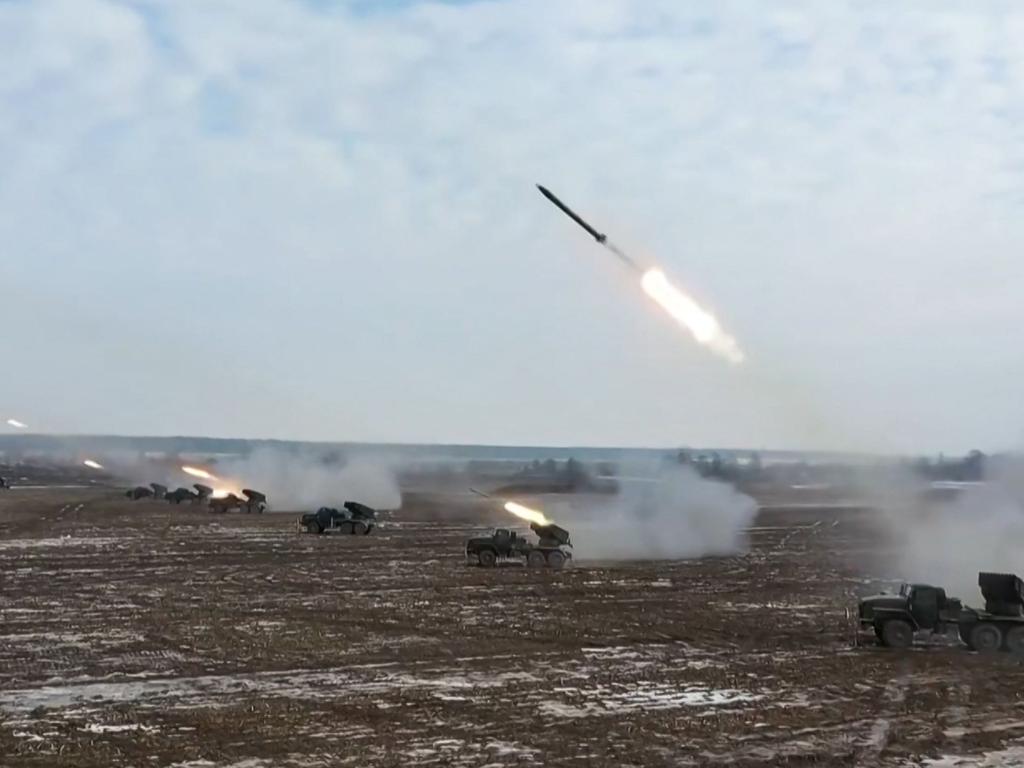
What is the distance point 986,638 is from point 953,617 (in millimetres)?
739

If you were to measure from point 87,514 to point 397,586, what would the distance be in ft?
125

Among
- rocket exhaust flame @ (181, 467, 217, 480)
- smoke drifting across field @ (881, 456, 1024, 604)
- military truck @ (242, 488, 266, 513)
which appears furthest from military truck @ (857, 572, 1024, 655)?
rocket exhaust flame @ (181, 467, 217, 480)

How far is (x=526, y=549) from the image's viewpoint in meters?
37.2

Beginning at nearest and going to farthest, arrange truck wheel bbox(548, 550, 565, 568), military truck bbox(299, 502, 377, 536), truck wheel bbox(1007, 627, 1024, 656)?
truck wheel bbox(1007, 627, 1024, 656)
truck wheel bbox(548, 550, 565, 568)
military truck bbox(299, 502, 377, 536)

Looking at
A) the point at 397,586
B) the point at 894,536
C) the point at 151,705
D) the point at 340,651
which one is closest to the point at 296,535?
the point at 397,586

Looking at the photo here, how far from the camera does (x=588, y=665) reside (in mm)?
19766

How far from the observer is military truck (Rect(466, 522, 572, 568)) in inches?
1454

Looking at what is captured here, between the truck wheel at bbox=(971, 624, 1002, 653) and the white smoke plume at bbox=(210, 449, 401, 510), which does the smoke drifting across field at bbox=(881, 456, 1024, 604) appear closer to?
the truck wheel at bbox=(971, 624, 1002, 653)

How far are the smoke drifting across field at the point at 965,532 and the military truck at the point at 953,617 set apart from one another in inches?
261

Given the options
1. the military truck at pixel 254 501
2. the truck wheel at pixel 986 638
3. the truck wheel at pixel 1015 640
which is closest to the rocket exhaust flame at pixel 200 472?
the military truck at pixel 254 501

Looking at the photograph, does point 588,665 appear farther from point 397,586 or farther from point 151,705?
point 397,586

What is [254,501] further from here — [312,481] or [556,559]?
[556,559]

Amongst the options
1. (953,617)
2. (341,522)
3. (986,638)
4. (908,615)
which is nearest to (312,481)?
(341,522)

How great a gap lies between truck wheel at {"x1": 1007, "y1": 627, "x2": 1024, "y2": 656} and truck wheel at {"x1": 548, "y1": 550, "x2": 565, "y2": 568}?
17201 mm
